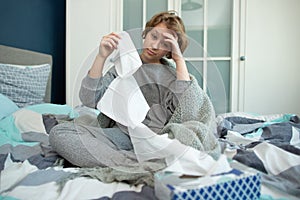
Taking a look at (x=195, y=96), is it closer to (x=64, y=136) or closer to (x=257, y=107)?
(x=64, y=136)

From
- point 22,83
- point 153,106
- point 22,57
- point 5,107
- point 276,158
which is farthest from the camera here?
point 22,57

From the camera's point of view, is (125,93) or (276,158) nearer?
(276,158)

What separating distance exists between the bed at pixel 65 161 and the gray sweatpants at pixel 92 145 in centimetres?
4

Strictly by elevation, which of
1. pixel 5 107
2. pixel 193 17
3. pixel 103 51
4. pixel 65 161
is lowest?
pixel 65 161

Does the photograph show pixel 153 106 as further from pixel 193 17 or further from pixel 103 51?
pixel 193 17

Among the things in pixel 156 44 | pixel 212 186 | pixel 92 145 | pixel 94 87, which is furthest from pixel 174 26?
pixel 212 186

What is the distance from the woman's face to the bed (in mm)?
285

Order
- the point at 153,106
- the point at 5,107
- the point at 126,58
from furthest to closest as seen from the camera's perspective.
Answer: the point at 5,107 → the point at 153,106 → the point at 126,58

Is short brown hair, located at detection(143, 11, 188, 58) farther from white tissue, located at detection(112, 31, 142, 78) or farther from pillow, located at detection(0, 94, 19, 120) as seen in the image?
pillow, located at detection(0, 94, 19, 120)

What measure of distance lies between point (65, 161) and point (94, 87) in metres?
0.24

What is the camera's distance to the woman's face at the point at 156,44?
0.82 meters

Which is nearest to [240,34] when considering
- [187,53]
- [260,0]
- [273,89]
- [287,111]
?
[260,0]

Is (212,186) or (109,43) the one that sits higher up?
(109,43)

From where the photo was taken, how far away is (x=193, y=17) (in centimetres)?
227
